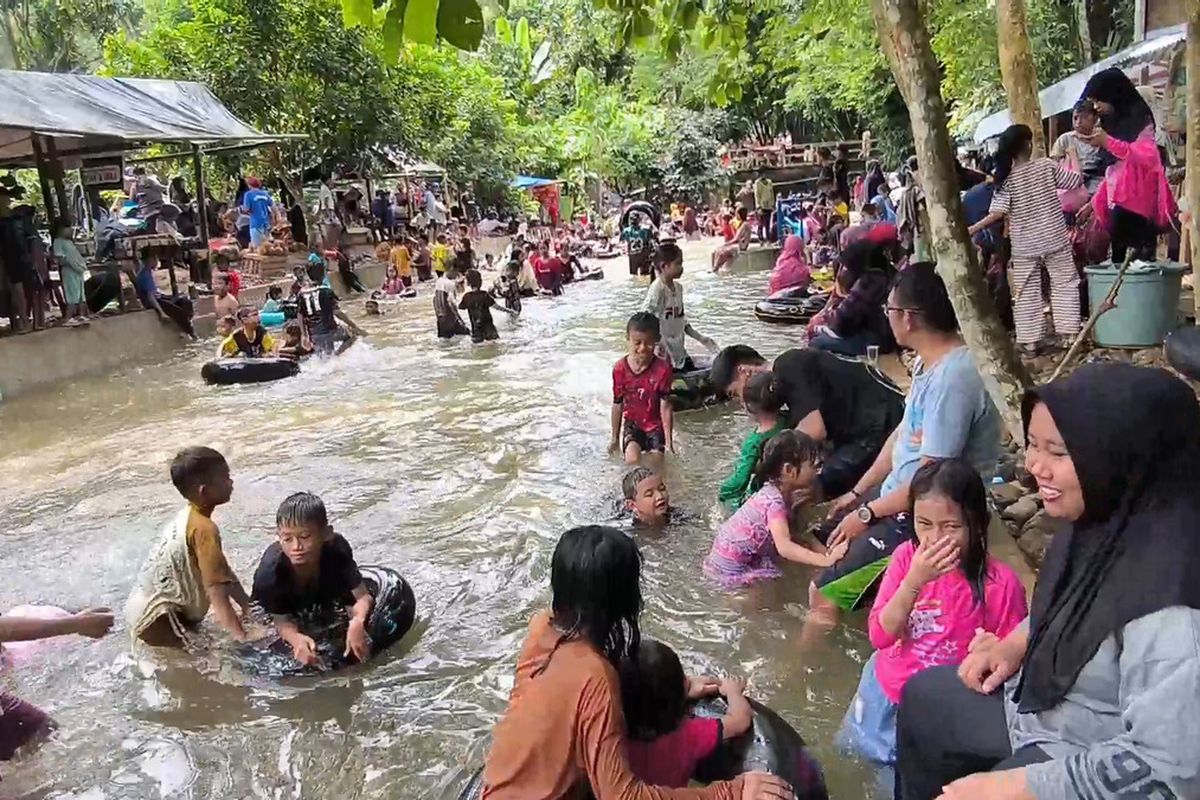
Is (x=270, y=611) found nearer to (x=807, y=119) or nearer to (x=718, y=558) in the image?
(x=718, y=558)

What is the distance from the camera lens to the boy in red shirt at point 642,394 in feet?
21.4

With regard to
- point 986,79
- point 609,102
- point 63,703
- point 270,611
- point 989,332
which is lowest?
point 63,703

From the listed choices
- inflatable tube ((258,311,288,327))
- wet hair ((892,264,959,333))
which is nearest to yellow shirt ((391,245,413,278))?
inflatable tube ((258,311,288,327))

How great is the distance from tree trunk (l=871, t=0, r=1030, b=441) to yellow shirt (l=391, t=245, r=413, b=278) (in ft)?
57.4

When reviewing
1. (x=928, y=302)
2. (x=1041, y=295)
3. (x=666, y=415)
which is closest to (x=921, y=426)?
(x=928, y=302)

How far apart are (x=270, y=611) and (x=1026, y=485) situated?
4.01 metres

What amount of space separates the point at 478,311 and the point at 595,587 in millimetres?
11057

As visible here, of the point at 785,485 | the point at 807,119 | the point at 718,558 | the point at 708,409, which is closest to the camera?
the point at 785,485

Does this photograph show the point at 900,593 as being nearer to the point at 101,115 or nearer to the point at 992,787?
the point at 992,787

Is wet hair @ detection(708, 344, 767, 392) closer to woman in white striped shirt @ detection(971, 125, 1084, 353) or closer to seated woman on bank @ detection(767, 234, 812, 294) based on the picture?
woman in white striped shirt @ detection(971, 125, 1084, 353)

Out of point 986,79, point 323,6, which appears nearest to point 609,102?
point 323,6

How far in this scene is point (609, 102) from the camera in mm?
35375

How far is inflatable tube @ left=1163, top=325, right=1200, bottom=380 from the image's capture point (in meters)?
4.43

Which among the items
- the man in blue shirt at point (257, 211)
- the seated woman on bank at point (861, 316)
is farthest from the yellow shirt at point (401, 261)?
the seated woman on bank at point (861, 316)
